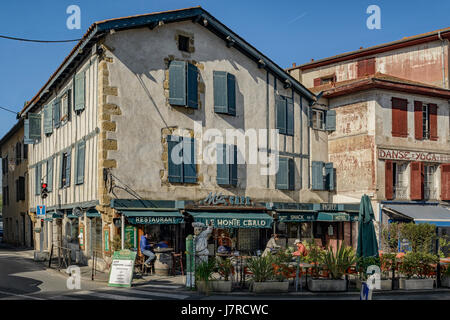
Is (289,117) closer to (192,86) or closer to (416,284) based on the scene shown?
(192,86)

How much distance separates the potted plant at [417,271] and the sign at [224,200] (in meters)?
8.03

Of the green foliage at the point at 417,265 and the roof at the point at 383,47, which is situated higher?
the roof at the point at 383,47

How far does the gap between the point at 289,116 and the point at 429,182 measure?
807 cm

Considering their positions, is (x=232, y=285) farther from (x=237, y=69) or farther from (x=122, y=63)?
(x=237, y=69)

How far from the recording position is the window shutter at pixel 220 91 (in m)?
Answer: 22.7

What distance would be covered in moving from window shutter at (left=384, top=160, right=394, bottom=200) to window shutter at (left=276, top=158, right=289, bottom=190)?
4.68 m

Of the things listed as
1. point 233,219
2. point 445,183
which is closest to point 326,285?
point 233,219

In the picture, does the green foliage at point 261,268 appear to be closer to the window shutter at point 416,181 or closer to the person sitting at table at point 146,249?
the person sitting at table at point 146,249

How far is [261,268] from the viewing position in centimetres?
1480

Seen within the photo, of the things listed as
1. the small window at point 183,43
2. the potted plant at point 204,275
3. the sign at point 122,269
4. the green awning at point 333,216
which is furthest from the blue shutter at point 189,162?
the potted plant at point 204,275

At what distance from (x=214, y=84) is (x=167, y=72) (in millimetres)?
2155

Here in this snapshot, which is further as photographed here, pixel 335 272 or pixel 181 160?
pixel 181 160

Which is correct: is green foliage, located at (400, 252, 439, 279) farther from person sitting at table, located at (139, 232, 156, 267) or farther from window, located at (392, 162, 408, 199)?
window, located at (392, 162, 408, 199)
